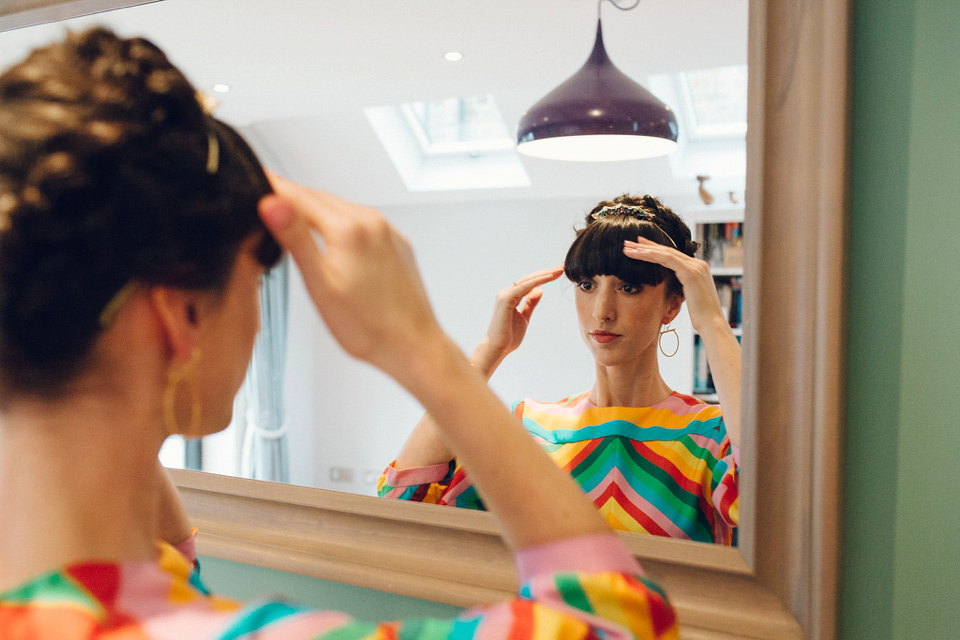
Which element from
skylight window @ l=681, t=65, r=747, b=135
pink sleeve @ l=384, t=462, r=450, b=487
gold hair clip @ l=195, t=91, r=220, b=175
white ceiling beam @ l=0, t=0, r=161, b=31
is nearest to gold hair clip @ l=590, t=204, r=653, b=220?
skylight window @ l=681, t=65, r=747, b=135

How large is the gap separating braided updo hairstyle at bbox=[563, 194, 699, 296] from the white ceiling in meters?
0.02

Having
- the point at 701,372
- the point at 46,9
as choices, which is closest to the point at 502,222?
the point at 701,372

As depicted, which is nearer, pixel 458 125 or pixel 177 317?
pixel 177 317

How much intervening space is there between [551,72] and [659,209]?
207 mm

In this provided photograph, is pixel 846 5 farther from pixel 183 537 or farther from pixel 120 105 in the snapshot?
pixel 183 537

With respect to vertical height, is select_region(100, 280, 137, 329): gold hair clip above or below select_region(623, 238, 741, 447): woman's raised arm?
above

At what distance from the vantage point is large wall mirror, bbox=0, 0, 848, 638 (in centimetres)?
65

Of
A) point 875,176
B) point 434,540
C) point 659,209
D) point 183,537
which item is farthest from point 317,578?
point 875,176

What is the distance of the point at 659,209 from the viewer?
776 millimetres

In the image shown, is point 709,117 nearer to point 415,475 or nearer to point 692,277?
point 692,277

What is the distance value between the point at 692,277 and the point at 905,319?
20 centimetres

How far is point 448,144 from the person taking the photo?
35.5 inches

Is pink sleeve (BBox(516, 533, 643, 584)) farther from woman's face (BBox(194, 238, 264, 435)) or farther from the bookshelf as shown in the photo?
the bookshelf

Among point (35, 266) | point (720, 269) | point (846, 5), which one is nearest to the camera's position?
point (35, 266)
